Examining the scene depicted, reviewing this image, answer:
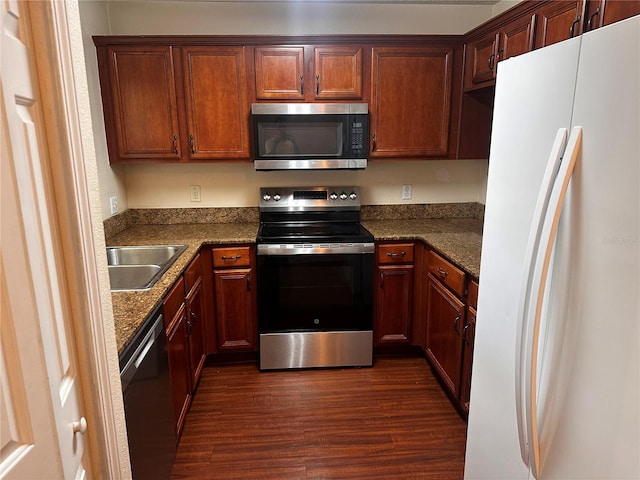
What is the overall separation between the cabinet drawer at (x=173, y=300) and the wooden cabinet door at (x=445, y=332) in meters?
1.38

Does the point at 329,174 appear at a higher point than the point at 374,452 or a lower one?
higher

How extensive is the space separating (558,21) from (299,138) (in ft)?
4.78

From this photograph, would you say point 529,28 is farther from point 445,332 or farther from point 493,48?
point 445,332

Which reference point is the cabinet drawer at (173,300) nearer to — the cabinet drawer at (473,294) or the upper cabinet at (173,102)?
the upper cabinet at (173,102)

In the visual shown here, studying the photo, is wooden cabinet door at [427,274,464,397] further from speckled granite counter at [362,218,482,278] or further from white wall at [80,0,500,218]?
white wall at [80,0,500,218]

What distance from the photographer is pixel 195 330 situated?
A: 2350 mm

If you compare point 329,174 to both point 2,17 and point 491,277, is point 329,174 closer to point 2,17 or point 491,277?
point 491,277

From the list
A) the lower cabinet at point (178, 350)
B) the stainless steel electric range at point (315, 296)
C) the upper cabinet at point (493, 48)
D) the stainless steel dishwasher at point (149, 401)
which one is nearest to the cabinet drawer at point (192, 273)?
the lower cabinet at point (178, 350)

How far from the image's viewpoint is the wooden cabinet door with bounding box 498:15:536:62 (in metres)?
1.94

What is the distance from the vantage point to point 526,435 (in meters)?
1.04

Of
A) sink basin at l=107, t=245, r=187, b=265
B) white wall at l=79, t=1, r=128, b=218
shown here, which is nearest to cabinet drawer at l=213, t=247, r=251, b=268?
sink basin at l=107, t=245, r=187, b=265

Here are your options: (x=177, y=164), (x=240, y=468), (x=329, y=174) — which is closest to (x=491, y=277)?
(x=240, y=468)

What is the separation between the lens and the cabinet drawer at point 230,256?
2.54 m

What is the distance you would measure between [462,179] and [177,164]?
6.90 feet
